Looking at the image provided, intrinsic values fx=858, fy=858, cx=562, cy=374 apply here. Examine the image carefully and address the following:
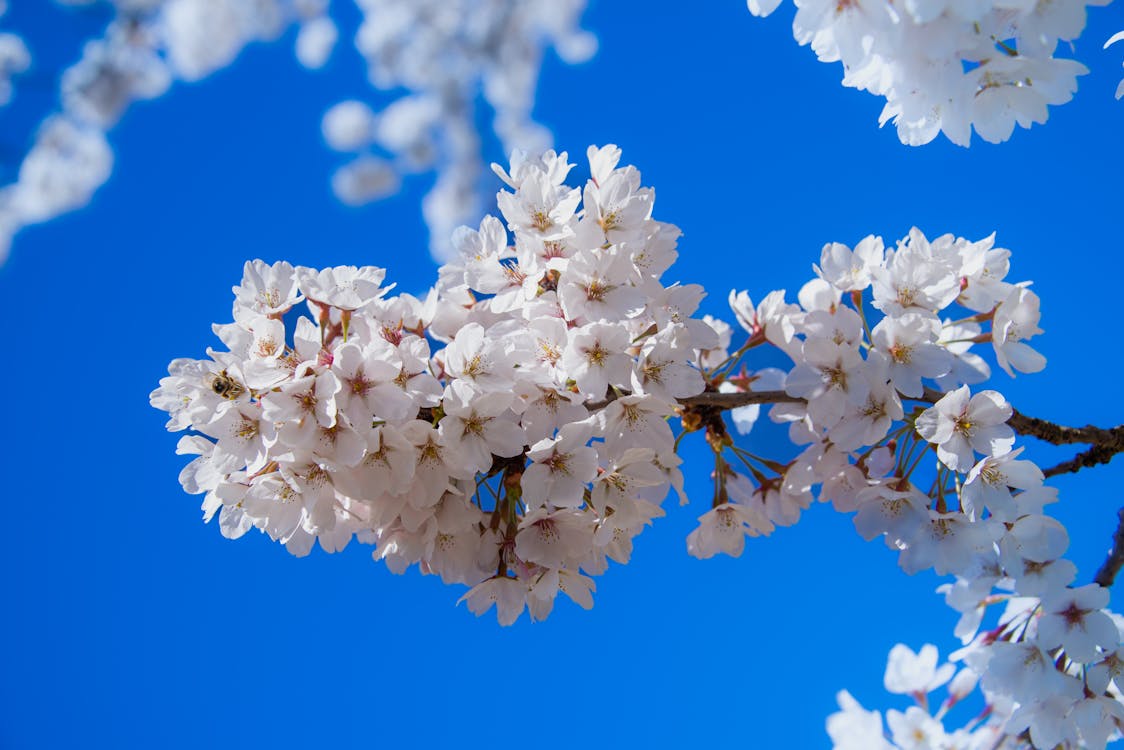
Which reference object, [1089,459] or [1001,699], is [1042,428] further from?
[1001,699]

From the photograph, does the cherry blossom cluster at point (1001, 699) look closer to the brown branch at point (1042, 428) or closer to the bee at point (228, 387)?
the brown branch at point (1042, 428)

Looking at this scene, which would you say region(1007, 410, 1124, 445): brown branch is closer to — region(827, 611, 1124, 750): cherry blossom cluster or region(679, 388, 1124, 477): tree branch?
region(679, 388, 1124, 477): tree branch

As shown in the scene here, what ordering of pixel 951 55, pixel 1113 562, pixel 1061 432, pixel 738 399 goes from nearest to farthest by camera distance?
pixel 951 55 < pixel 738 399 < pixel 1061 432 < pixel 1113 562

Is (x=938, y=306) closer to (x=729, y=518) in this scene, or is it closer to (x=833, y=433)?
(x=833, y=433)

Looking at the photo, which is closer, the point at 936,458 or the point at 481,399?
the point at 481,399

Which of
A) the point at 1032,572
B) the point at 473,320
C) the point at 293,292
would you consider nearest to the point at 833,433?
the point at 1032,572

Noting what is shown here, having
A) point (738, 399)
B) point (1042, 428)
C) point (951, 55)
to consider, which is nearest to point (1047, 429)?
point (1042, 428)
